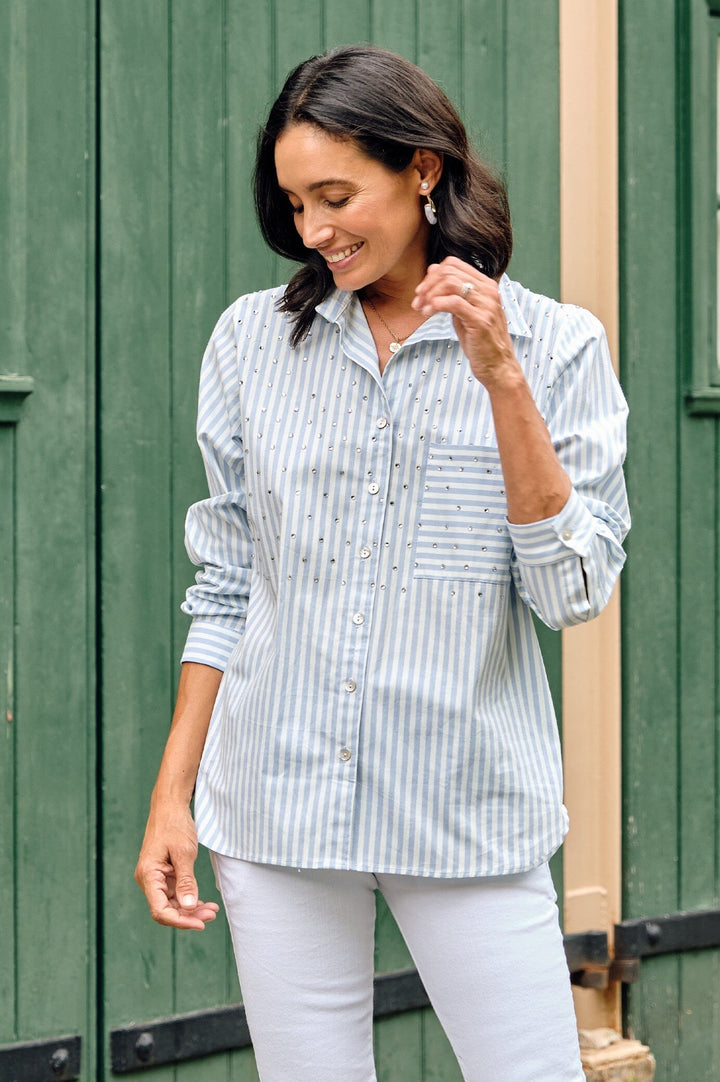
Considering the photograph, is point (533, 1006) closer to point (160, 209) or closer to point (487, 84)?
point (160, 209)

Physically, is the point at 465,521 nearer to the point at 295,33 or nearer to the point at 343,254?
the point at 343,254

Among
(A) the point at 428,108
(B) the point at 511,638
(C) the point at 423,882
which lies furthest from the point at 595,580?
(A) the point at 428,108

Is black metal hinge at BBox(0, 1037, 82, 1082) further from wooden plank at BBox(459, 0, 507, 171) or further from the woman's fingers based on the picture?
wooden plank at BBox(459, 0, 507, 171)

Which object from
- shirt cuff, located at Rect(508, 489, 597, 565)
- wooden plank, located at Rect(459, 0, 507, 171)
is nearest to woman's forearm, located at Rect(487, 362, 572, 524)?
shirt cuff, located at Rect(508, 489, 597, 565)

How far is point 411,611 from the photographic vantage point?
1.90 m

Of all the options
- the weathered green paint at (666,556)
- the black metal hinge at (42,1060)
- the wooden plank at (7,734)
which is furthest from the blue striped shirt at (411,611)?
the weathered green paint at (666,556)

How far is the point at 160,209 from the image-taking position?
10.4 feet

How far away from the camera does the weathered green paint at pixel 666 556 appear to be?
12.6ft

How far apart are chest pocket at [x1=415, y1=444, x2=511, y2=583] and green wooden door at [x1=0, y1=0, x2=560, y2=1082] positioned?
1.39m

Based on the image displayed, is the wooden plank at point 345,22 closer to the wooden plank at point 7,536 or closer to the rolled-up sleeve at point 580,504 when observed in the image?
the wooden plank at point 7,536

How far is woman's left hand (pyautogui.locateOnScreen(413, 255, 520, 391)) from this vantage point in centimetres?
171

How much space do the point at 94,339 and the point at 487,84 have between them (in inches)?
49.2

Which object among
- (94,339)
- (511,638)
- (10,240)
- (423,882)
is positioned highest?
(10,240)

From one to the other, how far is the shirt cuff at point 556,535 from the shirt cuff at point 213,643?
0.51m
